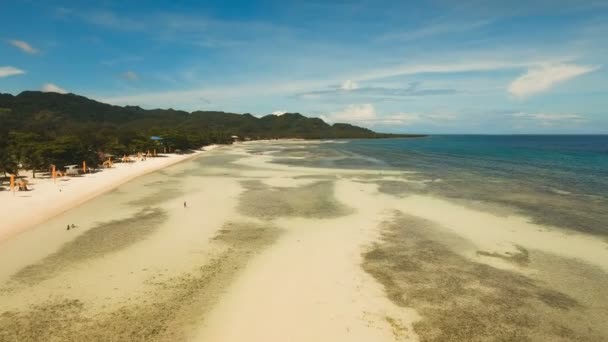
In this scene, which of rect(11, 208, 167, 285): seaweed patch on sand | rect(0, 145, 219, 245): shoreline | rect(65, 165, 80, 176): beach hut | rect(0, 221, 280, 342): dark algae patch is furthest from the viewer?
rect(65, 165, 80, 176): beach hut

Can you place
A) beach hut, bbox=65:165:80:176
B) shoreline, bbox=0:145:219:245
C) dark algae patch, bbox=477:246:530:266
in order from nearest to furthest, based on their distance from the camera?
dark algae patch, bbox=477:246:530:266 → shoreline, bbox=0:145:219:245 → beach hut, bbox=65:165:80:176

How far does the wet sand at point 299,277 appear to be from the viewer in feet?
30.0

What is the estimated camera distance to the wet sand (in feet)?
30.0

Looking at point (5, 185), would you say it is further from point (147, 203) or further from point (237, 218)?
point (237, 218)

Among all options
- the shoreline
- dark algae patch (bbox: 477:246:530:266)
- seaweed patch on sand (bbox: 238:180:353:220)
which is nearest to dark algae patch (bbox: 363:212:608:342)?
dark algae patch (bbox: 477:246:530:266)

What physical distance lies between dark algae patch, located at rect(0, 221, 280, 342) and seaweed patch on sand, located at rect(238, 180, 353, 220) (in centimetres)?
902

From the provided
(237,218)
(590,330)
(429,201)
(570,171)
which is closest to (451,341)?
(590,330)

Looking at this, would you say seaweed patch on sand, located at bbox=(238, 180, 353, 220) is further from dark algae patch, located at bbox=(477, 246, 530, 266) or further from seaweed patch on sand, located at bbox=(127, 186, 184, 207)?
dark algae patch, located at bbox=(477, 246, 530, 266)

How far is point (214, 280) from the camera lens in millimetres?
11906

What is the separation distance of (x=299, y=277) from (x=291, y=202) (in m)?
12.5

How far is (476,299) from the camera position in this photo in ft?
35.4

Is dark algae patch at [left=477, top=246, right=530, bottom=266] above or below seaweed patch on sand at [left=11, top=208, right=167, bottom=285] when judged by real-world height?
below

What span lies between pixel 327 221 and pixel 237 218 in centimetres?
523

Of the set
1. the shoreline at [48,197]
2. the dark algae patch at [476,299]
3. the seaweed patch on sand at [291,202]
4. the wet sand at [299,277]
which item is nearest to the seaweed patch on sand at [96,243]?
the wet sand at [299,277]
